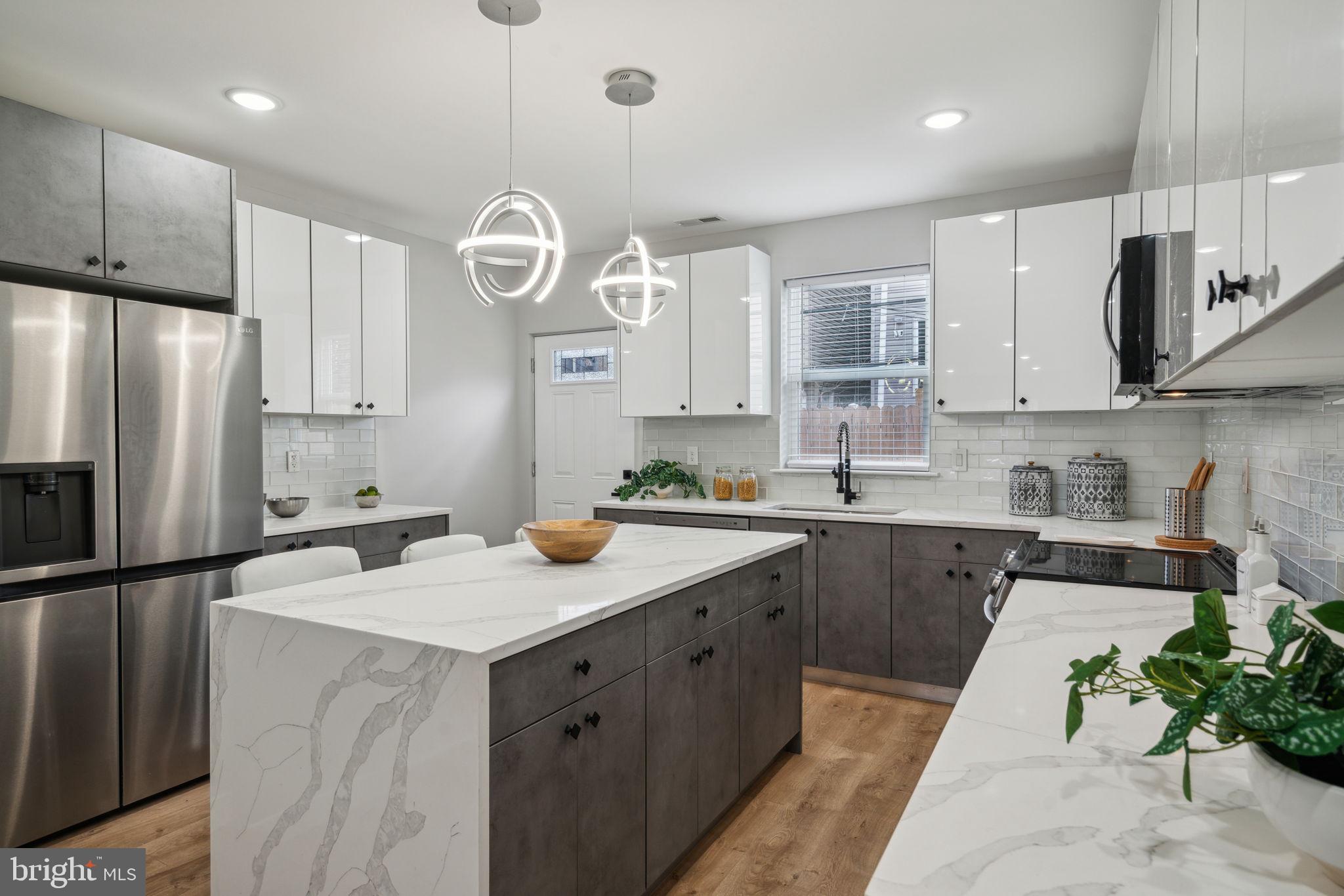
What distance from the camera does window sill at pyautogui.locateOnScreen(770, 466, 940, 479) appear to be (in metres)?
4.27

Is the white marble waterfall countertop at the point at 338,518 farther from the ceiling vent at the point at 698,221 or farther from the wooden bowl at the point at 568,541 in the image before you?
the ceiling vent at the point at 698,221

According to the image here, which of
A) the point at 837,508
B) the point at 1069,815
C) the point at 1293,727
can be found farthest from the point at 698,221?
the point at 1293,727

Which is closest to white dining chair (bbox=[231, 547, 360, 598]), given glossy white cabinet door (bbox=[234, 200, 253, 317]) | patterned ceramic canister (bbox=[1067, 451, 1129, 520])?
glossy white cabinet door (bbox=[234, 200, 253, 317])

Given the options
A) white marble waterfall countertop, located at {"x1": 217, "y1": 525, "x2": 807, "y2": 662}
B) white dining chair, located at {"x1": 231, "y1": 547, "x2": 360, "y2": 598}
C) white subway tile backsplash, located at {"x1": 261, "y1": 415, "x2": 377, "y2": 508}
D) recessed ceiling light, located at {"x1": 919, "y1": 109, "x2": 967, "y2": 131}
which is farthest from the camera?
white subway tile backsplash, located at {"x1": 261, "y1": 415, "x2": 377, "y2": 508}

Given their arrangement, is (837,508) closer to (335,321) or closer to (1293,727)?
(335,321)

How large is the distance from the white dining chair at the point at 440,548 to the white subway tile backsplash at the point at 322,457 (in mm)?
1749

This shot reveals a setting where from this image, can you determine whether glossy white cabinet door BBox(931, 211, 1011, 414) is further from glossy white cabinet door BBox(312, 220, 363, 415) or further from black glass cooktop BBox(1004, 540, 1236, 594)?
glossy white cabinet door BBox(312, 220, 363, 415)

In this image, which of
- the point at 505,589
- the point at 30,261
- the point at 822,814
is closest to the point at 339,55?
the point at 30,261

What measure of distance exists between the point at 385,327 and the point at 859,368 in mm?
2842

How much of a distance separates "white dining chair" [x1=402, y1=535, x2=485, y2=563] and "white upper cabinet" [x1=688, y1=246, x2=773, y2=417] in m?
2.05

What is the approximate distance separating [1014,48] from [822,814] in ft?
9.12

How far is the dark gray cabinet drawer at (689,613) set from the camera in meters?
2.04

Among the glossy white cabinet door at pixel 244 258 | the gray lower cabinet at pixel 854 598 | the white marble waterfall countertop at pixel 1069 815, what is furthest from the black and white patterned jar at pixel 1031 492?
the glossy white cabinet door at pixel 244 258

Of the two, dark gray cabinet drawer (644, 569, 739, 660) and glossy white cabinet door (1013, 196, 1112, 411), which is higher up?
glossy white cabinet door (1013, 196, 1112, 411)
